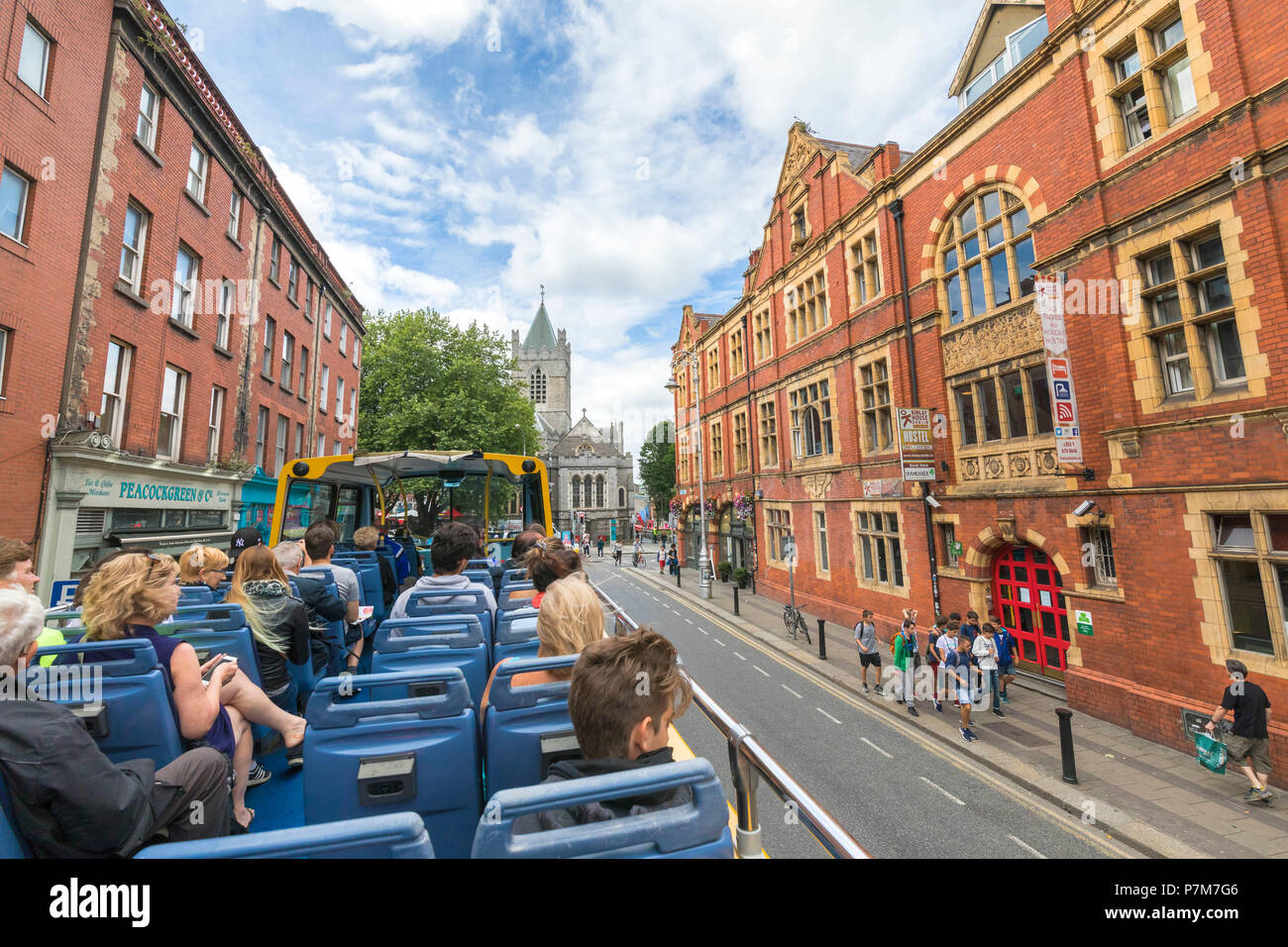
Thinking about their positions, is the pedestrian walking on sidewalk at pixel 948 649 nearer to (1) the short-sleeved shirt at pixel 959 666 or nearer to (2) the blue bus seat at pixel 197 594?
(1) the short-sleeved shirt at pixel 959 666

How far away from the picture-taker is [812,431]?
20.2m

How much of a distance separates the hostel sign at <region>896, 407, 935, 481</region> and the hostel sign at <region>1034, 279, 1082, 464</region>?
348 centimetres

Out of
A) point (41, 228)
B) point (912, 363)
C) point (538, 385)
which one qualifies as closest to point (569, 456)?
point (538, 385)

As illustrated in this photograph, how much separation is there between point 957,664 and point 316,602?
10.7 meters

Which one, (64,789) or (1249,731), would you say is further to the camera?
(1249,731)

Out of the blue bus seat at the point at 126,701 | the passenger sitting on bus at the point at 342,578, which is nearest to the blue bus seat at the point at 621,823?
the blue bus seat at the point at 126,701

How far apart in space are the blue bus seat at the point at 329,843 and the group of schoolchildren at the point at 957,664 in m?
10.6

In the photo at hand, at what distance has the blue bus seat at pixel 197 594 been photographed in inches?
191

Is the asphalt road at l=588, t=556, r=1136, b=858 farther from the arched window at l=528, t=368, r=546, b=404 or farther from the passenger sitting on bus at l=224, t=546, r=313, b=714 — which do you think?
the arched window at l=528, t=368, r=546, b=404

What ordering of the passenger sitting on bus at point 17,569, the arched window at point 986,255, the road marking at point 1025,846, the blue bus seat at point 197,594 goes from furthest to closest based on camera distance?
the arched window at point 986,255
the road marking at point 1025,846
the blue bus seat at point 197,594
the passenger sitting on bus at point 17,569

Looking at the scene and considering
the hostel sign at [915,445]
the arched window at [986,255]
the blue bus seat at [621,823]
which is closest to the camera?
the blue bus seat at [621,823]

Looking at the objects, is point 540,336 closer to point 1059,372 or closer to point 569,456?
point 569,456
